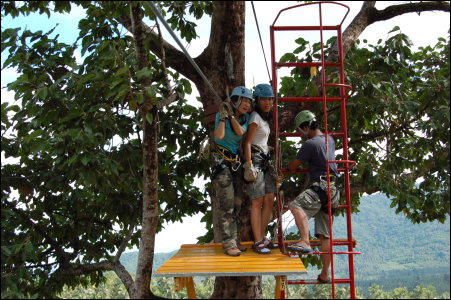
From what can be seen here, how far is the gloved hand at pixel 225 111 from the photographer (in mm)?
6758

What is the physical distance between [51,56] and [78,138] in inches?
80.5

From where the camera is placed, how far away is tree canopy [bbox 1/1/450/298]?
25.5 ft

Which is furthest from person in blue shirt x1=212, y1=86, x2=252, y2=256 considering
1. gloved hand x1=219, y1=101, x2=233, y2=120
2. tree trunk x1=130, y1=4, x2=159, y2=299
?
tree trunk x1=130, y1=4, x2=159, y2=299

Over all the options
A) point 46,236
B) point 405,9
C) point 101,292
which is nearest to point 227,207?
point 46,236

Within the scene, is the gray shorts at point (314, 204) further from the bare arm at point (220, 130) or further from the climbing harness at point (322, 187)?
the bare arm at point (220, 130)

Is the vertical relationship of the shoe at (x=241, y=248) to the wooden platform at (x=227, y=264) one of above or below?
above

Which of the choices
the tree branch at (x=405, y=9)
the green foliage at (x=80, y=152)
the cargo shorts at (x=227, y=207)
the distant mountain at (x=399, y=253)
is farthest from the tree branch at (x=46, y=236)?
the distant mountain at (x=399, y=253)

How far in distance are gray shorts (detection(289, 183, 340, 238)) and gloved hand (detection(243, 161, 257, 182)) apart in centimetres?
52

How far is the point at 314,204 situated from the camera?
683cm

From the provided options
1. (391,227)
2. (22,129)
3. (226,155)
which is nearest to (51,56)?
(22,129)

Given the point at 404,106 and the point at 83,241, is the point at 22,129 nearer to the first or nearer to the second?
the point at 83,241

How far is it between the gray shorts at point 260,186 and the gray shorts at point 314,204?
33 centimetres

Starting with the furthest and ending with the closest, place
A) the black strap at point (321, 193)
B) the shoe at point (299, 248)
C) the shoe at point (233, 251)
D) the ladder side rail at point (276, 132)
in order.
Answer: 1. the ladder side rail at point (276, 132)
2. the black strap at point (321, 193)
3. the shoe at point (233, 251)
4. the shoe at point (299, 248)

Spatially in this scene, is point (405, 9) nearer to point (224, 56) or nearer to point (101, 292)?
point (224, 56)
